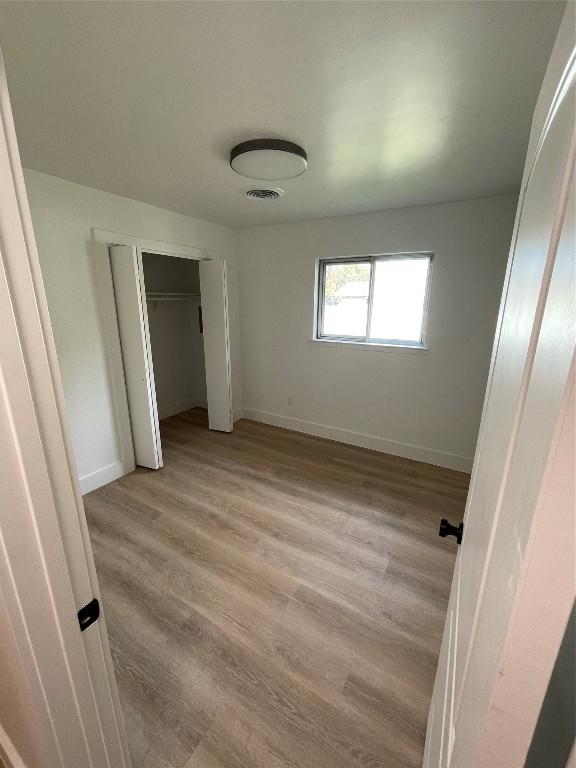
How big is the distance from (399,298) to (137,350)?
2491 mm

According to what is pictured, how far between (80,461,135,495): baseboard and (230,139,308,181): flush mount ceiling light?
8.39 ft

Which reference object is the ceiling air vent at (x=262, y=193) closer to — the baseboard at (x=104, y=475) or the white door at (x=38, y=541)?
the white door at (x=38, y=541)

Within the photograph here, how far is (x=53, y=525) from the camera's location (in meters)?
0.58

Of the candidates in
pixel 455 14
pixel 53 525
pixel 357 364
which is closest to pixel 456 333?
pixel 357 364

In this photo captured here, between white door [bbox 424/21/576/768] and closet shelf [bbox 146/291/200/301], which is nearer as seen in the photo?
white door [bbox 424/21/576/768]

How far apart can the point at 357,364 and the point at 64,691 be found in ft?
9.80

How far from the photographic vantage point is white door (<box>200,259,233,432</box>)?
3.22 metres

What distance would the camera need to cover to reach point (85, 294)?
7.75 feet

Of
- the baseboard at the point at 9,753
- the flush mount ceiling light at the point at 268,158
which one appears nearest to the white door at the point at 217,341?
the flush mount ceiling light at the point at 268,158

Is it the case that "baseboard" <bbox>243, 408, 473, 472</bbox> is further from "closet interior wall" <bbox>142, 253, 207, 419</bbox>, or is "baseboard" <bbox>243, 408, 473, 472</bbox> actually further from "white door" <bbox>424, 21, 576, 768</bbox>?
"white door" <bbox>424, 21, 576, 768</bbox>

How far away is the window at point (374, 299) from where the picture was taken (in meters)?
2.89

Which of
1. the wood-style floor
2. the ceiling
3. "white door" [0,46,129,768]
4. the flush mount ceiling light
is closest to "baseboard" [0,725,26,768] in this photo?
"white door" [0,46,129,768]

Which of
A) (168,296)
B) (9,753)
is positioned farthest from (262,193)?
(9,753)

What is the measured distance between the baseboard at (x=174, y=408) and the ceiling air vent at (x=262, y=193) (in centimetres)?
284
